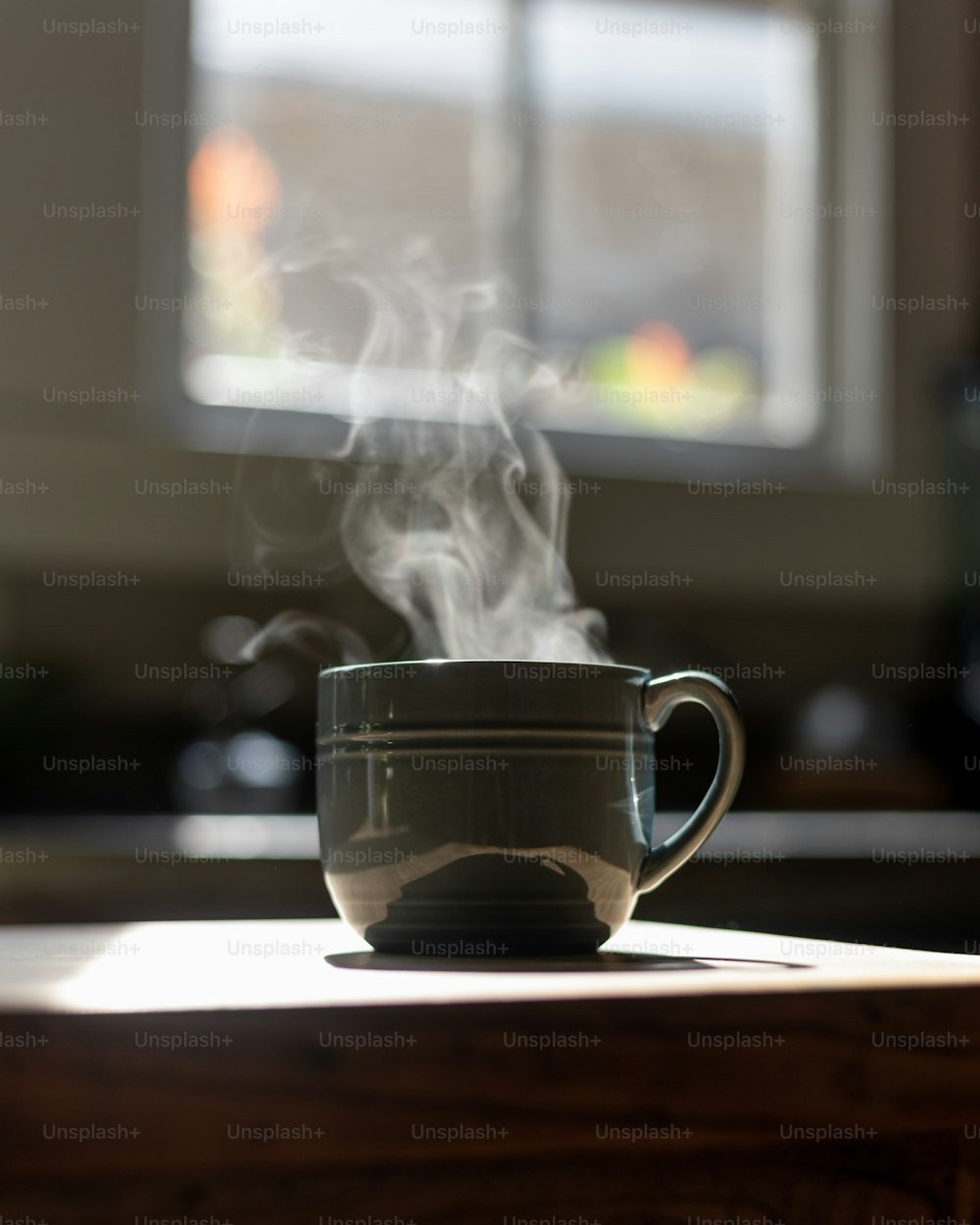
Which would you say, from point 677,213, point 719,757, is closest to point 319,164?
point 677,213

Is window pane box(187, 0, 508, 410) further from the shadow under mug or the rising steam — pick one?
the shadow under mug

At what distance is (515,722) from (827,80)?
2962 mm

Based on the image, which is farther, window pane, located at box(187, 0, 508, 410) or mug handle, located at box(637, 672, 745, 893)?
window pane, located at box(187, 0, 508, 410)

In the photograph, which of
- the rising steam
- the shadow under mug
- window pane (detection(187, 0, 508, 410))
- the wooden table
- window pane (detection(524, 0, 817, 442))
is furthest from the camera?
window pane (detection(524, 0, 817, 442))

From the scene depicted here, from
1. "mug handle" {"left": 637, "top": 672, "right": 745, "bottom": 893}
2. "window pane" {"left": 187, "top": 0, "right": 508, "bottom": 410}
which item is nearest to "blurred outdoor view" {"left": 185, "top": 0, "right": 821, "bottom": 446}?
"window pane" {"left": 187, "top": 0, "right": 508, "bottom": 410}

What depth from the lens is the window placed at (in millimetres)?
2805

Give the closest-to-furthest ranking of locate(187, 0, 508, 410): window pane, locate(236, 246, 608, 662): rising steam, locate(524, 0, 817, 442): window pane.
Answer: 1. locate(236, 246, 608, 662): rising steam
2. locate(187, 0, 508, 410): window pane
3. locate(524, 0, 817, 442): window pane

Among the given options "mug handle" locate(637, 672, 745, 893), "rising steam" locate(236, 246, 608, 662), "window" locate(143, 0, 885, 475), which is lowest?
"mug handle" locate(637, 672, 745, 893)

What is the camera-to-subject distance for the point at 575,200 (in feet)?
9.96

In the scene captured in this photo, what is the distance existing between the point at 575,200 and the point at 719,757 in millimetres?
2608

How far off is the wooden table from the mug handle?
0.13 meters

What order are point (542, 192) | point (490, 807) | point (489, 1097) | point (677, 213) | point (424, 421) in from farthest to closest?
point (677, 213), point (542, 192), point (424, 421), point (490, 807), point (489, 1097)

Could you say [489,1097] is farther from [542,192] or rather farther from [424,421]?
[542,192]

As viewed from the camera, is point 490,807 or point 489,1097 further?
point 490,807
